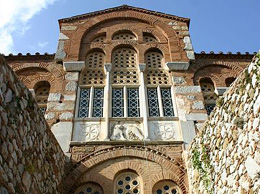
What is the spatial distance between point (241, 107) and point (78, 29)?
27.7 feet

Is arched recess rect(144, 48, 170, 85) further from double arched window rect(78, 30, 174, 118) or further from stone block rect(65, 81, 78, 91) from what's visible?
stone block rect(65, 81, 78, 91)

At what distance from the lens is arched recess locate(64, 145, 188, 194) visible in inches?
299

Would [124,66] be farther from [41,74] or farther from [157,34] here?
[41,74]

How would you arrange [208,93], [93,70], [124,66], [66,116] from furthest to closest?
[124,66]
[93,70]
[208,93]
[66,116]

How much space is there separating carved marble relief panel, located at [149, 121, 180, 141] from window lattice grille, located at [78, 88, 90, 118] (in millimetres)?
1917

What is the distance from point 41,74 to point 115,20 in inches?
149

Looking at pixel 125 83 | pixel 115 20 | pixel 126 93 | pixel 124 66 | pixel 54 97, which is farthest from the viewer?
pixel 115 20

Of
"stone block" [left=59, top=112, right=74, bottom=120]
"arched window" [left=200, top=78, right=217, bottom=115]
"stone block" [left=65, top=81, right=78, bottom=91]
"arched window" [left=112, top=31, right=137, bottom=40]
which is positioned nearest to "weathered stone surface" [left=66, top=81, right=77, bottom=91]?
"stone block" [left=65, top=81, right=78, bottom=91]

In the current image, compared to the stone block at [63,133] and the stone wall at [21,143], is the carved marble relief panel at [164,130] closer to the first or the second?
the stone block at [63,133]

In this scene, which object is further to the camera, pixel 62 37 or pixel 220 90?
pixel 62 37

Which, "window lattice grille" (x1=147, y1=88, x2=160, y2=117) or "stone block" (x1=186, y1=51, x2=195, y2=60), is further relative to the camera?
"stone block" (x1=186, y1=51, x2=195, y2=60)

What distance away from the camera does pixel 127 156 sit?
26.6 feet

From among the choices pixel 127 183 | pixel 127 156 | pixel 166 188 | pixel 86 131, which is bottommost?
pixel 166 188

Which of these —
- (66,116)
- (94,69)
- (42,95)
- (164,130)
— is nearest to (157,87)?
(164,130)
